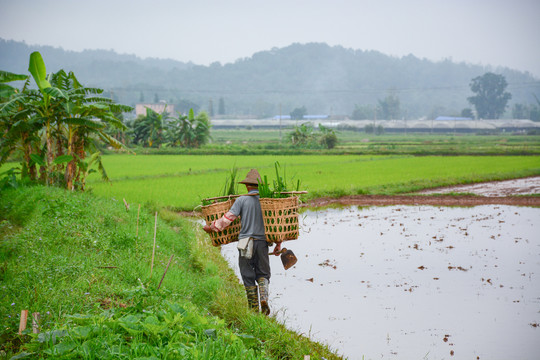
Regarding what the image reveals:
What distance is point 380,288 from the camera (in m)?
6.23

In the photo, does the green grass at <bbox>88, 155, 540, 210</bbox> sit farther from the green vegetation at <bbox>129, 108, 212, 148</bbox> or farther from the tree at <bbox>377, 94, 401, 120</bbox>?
the tree at <bbox>377, 94, 401, 120</bbox>

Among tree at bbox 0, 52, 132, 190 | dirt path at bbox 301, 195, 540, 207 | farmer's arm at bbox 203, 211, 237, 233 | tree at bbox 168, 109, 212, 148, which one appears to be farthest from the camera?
tree at bbox 168, 109, 212, 148

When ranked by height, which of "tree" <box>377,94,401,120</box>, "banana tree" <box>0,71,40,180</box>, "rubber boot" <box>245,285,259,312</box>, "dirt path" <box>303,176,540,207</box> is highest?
"tree" <box>377,94,401,120</box>

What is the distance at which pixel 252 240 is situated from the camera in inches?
197

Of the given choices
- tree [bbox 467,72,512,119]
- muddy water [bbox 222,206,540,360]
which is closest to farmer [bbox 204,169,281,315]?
muddy water [bbox 222,206,540,360]

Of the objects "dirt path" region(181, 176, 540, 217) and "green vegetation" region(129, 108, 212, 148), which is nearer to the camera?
"dirt path" region(181, 176, 540, 217)

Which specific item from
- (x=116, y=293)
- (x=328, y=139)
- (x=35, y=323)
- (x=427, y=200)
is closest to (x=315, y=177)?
(x=427, y=200)

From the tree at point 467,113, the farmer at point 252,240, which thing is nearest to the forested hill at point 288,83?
the tree at point 467,113

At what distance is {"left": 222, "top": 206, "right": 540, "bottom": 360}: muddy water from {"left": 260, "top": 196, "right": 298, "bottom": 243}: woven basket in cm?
82

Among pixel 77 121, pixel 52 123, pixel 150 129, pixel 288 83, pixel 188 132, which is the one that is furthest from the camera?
pixel 288 83

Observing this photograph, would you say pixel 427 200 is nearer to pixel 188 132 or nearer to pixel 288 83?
pixel 188 132

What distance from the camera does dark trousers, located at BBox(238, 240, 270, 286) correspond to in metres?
5.07

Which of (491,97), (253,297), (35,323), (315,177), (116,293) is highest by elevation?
(491,97)

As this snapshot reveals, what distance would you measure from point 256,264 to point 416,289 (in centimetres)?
206
